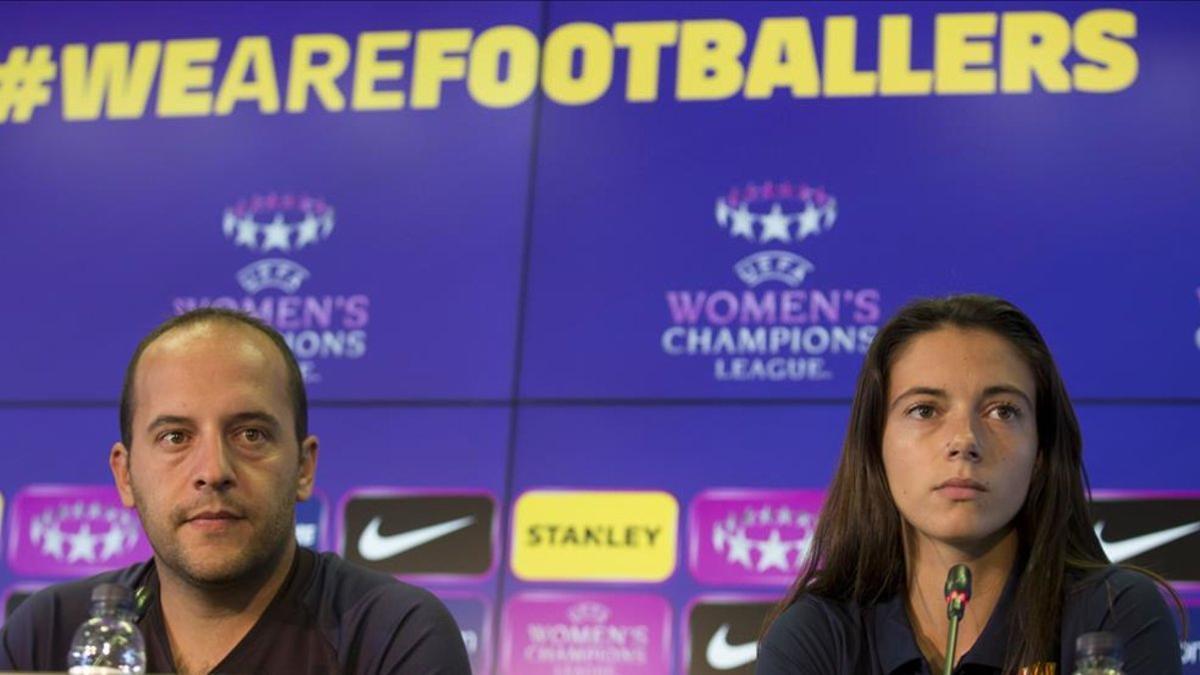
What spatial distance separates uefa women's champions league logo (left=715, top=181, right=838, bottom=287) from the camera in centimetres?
364

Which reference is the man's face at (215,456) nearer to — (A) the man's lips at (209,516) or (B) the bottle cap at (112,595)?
(A) the man's lips at (209,516)

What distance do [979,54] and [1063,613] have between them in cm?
174

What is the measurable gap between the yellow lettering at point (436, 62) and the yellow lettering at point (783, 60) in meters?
0.64

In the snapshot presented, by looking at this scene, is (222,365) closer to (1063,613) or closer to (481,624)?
(1063,613)

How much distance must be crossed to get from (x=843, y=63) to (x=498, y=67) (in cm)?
75

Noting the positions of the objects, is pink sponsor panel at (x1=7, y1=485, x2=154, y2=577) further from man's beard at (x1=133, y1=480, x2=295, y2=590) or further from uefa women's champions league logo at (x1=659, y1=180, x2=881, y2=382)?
man's beard at (x1=133, y1=480, x2=295, y2=590)

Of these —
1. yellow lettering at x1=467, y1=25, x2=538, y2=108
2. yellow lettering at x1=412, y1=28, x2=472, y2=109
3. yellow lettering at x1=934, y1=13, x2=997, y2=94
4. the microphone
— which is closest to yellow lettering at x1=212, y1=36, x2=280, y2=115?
yellow lettering at x1=412, y1=28, x2=472, y2=109

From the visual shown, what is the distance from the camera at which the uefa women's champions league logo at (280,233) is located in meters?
3.88

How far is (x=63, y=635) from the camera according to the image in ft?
7.70

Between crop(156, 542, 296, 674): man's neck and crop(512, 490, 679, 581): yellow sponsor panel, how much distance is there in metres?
1.28

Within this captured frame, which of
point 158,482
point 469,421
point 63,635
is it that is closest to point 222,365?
point 158,482

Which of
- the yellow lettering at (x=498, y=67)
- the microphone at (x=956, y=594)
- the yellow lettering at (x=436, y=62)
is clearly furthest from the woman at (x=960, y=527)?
the yellow lettering at (x=436, y=62)

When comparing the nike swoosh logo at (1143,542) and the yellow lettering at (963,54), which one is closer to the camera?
the nike swoosh logo at (1143,542)

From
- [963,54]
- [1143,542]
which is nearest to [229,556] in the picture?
[1143,542]
